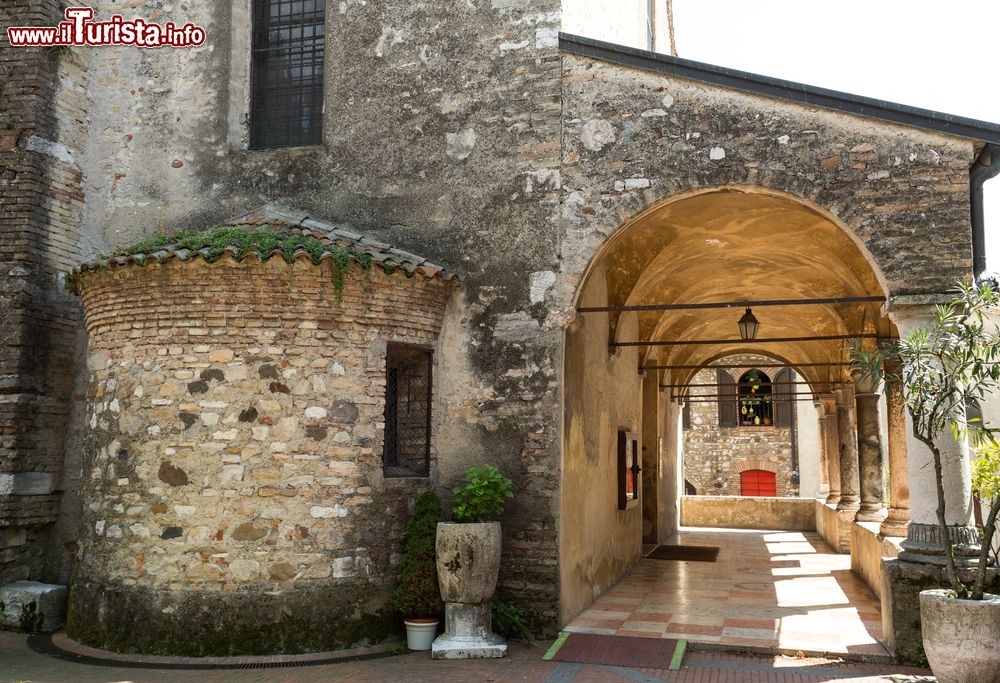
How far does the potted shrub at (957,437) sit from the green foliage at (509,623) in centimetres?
324

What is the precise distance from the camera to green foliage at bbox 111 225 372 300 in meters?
7.27

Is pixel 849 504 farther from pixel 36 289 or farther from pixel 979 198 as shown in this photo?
pixel 36 289

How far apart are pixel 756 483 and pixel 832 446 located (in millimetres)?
10164

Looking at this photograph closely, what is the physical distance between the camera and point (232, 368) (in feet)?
24.3

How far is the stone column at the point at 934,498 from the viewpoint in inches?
263

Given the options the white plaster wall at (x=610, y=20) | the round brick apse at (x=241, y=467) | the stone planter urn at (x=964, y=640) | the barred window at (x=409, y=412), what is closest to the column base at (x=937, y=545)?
the stone planter urn at (x=964, y=640)

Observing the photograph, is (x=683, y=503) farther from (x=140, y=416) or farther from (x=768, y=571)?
(x=140, y=416)

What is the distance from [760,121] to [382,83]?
389 cm

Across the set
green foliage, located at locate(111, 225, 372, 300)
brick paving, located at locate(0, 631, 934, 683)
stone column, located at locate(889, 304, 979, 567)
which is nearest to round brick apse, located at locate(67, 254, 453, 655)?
green foliage, located at locate(111, 225, 372, 300)

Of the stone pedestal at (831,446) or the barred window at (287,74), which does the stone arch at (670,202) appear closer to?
the barred window at (287,74)

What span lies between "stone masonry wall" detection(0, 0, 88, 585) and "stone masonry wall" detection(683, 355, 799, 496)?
21651 millimetres

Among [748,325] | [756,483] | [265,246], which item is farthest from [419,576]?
[756,483]

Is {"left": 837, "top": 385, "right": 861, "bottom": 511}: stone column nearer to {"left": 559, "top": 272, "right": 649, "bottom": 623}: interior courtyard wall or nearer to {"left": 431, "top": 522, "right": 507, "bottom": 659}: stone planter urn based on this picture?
{"left": 559, "top": 272, "right": 649, "bottom": 623}: interior courtyard wall

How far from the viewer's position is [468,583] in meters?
7.18
